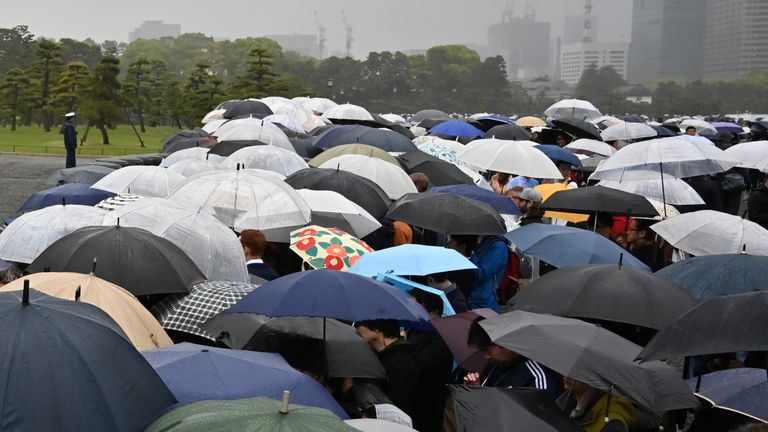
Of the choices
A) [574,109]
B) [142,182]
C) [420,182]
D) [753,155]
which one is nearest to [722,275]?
[420,182]

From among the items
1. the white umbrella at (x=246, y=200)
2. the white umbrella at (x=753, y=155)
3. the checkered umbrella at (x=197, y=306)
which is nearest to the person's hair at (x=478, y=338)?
the checkered umbrella at (x=197, y=306)

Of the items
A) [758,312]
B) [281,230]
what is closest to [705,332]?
[758,312]

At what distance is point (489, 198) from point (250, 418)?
5.39 meters

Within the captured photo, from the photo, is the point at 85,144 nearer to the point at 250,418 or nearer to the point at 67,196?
the point at 67,196

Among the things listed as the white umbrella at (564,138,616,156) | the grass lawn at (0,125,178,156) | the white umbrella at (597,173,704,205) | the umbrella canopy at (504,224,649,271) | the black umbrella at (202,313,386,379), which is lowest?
the grass lawn at (0,125,178,156)

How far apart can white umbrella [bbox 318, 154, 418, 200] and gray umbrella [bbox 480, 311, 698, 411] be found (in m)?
4.60

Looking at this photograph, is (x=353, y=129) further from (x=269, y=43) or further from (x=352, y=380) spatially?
(x=269, y=43)

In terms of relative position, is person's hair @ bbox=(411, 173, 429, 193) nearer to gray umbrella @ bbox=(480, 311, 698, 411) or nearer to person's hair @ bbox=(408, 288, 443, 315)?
person's hair @ bbox=(408, 288, 443, 315)

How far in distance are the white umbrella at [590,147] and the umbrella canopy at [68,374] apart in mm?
12049

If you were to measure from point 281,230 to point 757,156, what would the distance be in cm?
606

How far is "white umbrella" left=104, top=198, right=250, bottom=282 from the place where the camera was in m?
5.87

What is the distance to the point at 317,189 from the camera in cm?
809

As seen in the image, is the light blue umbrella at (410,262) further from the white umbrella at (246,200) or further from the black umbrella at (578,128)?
the black umbrella at (578,128)

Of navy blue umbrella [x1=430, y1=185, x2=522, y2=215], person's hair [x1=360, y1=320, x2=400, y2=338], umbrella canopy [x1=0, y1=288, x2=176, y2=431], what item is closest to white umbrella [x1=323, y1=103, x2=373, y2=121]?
navy blue umbrella [x1=430, y1=185, x2=522, y2=215]
